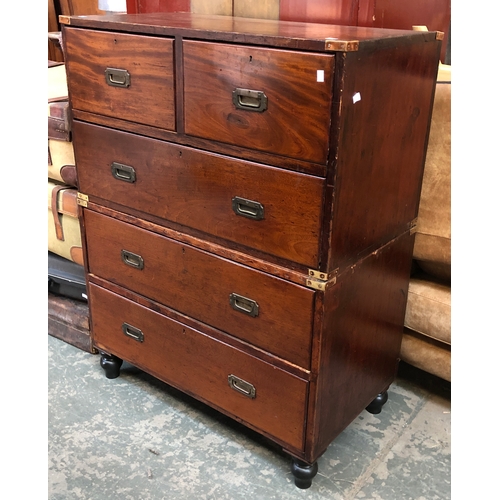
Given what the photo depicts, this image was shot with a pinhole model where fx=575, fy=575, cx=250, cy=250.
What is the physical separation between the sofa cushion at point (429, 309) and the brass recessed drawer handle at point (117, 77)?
1037 millimetres

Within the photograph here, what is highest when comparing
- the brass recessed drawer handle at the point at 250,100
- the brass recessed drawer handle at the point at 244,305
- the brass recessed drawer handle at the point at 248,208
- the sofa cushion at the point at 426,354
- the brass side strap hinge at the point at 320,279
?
the brass recessed drawer handle at the point at 250,100

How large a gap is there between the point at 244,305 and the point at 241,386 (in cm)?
25

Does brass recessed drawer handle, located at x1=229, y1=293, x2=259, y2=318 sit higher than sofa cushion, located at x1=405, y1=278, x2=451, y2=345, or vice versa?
brass recessed drawer handle, located at x1=229, y1=293, x2=259, y2=318

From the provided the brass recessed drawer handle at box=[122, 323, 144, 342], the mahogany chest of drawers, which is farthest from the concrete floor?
the brass recessed drawer handle at box=[122, 323, 144, 342]

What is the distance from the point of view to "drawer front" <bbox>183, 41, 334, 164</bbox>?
1186mm

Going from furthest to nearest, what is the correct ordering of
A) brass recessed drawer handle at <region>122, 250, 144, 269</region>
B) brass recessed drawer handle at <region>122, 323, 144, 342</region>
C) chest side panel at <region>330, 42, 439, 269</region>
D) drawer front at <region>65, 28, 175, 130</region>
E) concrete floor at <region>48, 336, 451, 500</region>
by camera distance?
brass recessed drawer handle at <region>122, 323, 144, 342</region>, brass recessed drawer handle at <region>122, 250, 144, 269</region>, concrete floor at <region>48, 336, 451, 500</region>, drawer front at <region>65, 28, 175, 130</region>, chest side panel at <region>330, 42, 439, 269</region>

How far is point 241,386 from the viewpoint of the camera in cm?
160

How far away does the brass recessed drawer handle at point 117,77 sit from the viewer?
152 centimetres

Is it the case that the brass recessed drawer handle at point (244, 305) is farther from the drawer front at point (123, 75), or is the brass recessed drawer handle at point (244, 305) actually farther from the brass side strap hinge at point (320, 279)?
the drawer front at point (123, 75)

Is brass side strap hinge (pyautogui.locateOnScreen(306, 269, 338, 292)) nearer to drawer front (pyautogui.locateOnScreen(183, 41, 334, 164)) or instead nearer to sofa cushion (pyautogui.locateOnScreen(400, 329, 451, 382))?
drawer front (pyautogui.locateOnScreen(183, 41, 334, 164))

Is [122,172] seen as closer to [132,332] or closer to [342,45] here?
[132,332]

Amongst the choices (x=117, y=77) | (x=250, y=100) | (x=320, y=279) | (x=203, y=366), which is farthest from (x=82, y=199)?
(x=320, y=279)

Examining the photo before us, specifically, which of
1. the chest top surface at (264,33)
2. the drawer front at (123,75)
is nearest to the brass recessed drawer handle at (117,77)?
the drawer front at (123,75)
